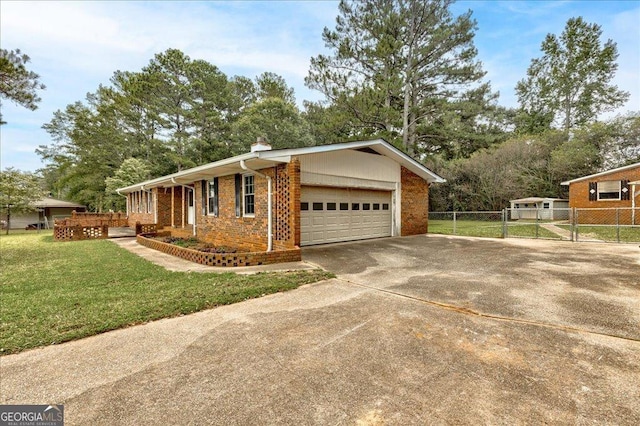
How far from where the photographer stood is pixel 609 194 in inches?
701

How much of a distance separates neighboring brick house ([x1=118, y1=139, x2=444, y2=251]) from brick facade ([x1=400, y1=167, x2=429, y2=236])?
0.14 feet

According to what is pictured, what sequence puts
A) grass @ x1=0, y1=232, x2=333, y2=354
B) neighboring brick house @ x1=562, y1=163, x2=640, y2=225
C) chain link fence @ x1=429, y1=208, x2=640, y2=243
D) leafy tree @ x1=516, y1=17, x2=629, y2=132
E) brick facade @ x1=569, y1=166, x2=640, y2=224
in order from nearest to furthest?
1. grass @ x1=0, y1=232, x2=333, y2=354
2. chain link fence @ x1=429, y1=208, x2=640, y2=243
3. neighboring brick house @ x1=562, y1=163, x2=640, y2=225
4. brick facade @ x1=569, y1=166, x2=640, y2=224
5. leafy tree @ x1=516, y1=17, x2=629, y2=132

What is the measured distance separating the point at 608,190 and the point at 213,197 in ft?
73.7

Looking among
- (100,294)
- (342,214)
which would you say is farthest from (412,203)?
(100,294)

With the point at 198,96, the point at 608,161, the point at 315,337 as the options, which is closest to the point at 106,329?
the point at 315,337

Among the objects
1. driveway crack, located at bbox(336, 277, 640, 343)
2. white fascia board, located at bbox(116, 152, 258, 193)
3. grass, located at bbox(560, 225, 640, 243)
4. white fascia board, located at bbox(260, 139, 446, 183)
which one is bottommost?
driveway crack, located at bbox(336, 277, 640, 343)

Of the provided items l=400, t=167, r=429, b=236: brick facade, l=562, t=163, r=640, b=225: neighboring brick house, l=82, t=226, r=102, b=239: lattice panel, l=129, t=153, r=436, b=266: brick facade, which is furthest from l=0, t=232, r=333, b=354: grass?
l=562, t=163, r=640, b=225: neighboring brick house

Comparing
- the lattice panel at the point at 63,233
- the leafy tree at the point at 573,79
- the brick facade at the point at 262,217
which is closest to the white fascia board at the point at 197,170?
the brick facade at the point at 262,217

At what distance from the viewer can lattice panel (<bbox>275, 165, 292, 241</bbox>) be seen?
781 cm

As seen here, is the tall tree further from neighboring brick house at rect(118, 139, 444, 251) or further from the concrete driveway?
the concrete driveway

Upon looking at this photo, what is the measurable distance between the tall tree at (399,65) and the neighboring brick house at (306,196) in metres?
8.71

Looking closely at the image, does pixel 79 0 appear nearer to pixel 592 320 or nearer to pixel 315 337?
pixel 315 337

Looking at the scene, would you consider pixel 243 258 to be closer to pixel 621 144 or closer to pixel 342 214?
pixel 342 214

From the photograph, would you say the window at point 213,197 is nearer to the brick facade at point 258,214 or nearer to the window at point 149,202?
the brick facade at point 258,214
